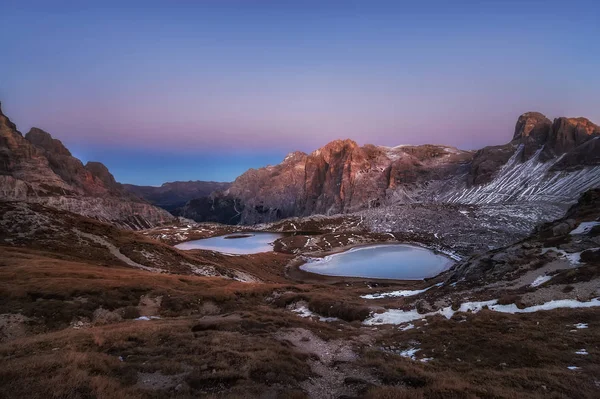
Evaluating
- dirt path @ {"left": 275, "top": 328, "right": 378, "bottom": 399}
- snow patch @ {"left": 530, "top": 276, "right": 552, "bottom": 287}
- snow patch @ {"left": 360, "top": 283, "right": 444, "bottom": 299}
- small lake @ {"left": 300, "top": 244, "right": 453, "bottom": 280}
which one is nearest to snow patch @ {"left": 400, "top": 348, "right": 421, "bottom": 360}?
dirt path @ {"left": 275, "top": 328, "right": 378, "bottom": 399}

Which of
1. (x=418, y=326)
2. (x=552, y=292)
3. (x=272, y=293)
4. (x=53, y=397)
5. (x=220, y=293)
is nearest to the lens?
(x=53, y=397)

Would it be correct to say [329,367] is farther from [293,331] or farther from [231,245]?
[231,245]

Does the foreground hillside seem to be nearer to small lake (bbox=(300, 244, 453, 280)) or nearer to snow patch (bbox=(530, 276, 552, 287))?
snow patch (bbox=(530, 276, 552, 287))

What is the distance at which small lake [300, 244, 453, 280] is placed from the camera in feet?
325

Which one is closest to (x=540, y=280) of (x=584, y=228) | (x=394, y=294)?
(x=394, y=294)

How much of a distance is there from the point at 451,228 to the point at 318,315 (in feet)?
→ 495

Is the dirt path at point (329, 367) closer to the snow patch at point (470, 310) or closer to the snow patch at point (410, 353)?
the snow patch at point (410, 353)

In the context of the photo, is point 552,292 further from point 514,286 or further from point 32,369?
point 32,369

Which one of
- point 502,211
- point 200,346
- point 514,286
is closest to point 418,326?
point 514,286

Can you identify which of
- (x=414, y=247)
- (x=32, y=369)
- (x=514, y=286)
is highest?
(x=32, y=369)

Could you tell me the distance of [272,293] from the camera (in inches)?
1702

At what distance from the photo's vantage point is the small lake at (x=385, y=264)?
99.1 m

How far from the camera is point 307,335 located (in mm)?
23188

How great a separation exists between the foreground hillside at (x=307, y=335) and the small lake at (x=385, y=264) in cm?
5291
